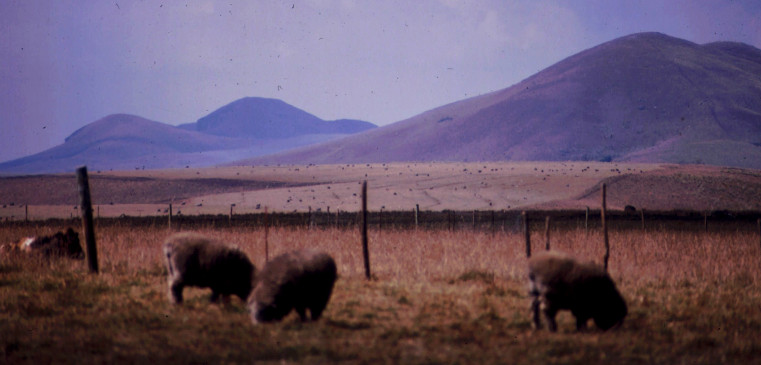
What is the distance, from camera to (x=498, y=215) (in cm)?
4216

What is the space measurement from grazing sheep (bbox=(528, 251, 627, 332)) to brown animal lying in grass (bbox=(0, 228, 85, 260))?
13.7 meters

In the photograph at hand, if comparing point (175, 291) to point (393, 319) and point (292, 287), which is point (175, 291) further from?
point (393, 319)

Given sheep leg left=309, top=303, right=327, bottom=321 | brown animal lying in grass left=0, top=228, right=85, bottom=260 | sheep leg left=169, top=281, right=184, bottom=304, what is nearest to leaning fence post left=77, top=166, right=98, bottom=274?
brown animal lying in grass left=0, top=228, right=85, bottom=260

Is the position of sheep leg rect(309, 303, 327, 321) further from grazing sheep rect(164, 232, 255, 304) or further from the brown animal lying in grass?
the brown animal lying in grass

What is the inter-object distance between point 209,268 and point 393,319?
3.45m

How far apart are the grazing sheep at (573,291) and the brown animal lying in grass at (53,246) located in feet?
45.1

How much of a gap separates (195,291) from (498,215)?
31.8 meters

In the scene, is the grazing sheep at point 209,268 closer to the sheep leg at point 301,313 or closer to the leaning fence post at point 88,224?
the sheep leg at point 301,313

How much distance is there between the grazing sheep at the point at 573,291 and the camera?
380 inches

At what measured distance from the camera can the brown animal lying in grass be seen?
17.4 meters

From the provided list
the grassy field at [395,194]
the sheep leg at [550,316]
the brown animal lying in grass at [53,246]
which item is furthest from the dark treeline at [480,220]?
the sheep leg at [550,316]

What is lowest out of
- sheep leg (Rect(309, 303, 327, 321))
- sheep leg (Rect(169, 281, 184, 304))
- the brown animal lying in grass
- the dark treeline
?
the dark treeline

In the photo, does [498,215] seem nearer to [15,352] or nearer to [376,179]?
[15,352]

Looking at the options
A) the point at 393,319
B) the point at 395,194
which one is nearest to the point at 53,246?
the point at 393,319
